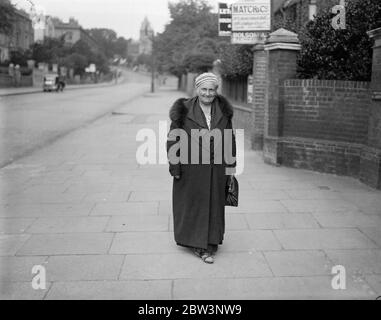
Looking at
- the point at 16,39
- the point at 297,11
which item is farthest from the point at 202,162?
the point at 16,39

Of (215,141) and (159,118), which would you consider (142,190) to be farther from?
(159,118)

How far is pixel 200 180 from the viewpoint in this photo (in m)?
4.48

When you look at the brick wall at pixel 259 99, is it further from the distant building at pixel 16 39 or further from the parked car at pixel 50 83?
the distant building at pixel 16 39

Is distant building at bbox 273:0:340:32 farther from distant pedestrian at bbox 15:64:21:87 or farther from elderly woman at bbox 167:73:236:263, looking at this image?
distant pedestrian at bbox 15:64:21:87

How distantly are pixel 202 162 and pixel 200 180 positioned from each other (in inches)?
6.6

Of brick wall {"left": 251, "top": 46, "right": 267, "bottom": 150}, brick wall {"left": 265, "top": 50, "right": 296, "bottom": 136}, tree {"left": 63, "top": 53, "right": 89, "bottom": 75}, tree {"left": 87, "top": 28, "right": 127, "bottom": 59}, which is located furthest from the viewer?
tree {"left": 87, "top": 28, "right": 127, "bottom": 59}

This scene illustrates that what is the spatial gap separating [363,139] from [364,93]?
2.50 feet

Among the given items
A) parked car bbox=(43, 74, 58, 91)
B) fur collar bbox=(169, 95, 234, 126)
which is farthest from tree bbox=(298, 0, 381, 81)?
parked car bbox=(43, 74, 58, 91)

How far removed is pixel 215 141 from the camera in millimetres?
4441

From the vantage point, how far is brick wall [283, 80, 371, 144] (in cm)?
805

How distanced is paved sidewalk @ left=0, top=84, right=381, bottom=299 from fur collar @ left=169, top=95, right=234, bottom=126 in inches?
51.6

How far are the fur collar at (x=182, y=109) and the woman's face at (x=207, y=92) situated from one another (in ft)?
0.36

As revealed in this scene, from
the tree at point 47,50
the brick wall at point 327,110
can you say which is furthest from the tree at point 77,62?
the brick wall at point 327,110
